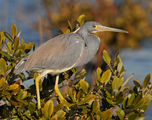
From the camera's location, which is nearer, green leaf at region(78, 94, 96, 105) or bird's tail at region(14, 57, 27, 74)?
green leaf at region(78, 94, 96, 105)

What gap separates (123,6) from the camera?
773 cm

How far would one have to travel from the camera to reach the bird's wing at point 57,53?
2.52 metres

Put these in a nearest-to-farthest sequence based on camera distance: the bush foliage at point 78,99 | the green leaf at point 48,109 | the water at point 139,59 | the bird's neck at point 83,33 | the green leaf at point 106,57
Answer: the green leaf at point 48,109 → the bush foliage at point 78,99 → the green leaf at point 106,57 → the bird's neck at point 83,33 → the water at point 139,59

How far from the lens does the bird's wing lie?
252cm

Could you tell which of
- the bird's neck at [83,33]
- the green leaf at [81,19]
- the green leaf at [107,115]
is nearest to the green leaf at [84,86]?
the green leaf at [107,115]

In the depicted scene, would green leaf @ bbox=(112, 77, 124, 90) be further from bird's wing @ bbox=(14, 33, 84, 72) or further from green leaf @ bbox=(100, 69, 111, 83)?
bird's wing @ bbox=(14, 33, 84, 72)

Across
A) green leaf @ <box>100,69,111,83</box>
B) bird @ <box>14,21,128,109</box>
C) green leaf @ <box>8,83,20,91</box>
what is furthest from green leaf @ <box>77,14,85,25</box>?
green leaf @ <box>8,83,20,91</box>

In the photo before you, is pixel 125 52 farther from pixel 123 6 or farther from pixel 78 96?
pixel 78 96

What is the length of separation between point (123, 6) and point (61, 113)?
246 inches

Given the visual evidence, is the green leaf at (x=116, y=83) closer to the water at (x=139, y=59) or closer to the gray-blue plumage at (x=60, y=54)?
the gray-blue plumage at (x=60, y=54)

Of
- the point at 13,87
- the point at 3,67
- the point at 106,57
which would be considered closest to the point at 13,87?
the point at 13,87

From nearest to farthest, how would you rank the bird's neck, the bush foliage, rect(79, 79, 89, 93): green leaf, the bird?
the bush foliage
rect(79, 79, 89, 93): green leaf
the bird
the bird's neck

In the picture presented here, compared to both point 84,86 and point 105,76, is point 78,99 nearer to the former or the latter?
point 84,86

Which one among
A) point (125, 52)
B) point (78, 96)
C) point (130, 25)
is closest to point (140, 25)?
point (130, 25)
